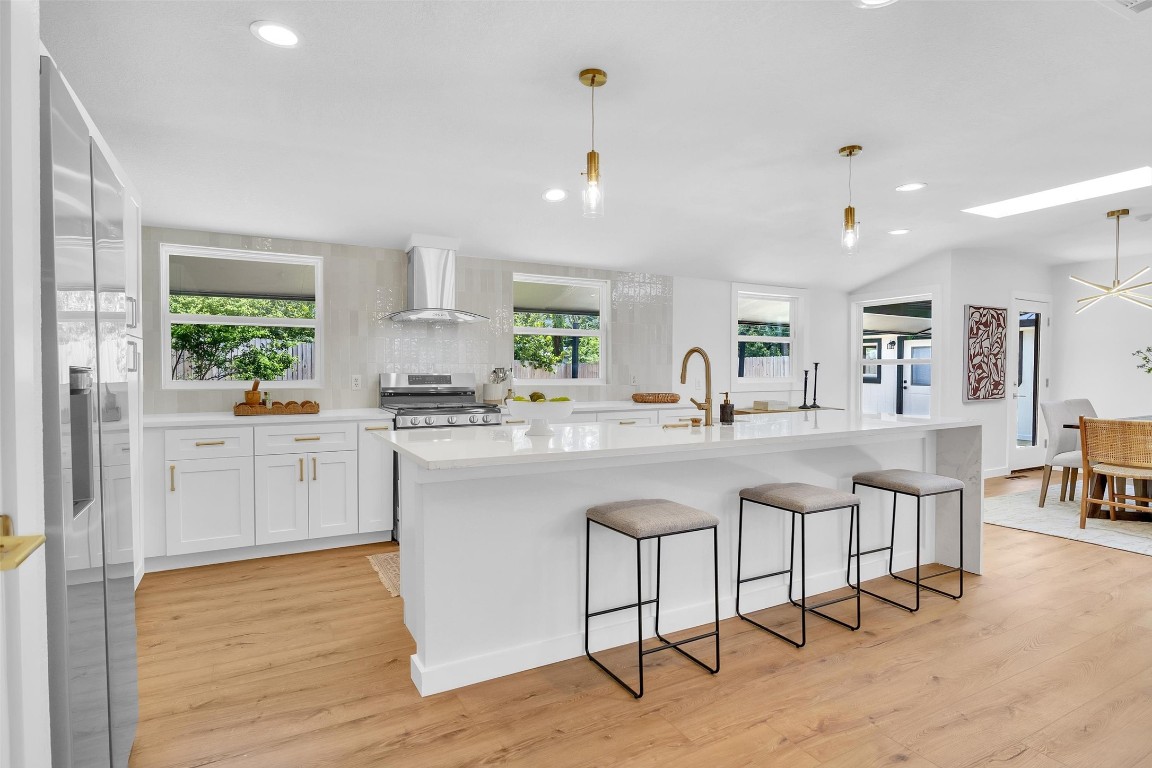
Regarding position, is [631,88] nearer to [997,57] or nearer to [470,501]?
[997,57]

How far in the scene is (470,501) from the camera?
2311 mm

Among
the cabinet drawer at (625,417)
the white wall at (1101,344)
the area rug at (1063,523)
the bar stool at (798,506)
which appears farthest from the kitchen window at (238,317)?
the white wall at (1101,344)

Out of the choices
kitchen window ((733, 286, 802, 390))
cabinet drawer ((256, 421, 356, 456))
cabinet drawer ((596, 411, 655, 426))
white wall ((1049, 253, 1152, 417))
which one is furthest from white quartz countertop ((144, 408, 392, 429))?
white wall ((1049, 253, 1152, 417))

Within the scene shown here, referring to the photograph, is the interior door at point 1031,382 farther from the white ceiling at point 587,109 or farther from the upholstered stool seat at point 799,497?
the upholstered stool seat at point 799,497

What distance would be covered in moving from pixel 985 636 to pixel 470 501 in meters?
A: 2.31

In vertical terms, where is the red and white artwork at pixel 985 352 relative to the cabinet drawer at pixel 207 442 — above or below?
above

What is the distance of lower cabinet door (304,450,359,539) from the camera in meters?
3.96

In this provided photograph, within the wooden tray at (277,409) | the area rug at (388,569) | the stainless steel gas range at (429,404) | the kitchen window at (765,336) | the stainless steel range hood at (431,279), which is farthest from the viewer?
the kitchen window at (765,336)

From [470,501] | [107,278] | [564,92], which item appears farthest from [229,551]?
[564,92]

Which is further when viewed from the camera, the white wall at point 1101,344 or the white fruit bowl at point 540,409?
the white wall at point 1101,344

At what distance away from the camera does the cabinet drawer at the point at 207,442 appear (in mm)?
3596

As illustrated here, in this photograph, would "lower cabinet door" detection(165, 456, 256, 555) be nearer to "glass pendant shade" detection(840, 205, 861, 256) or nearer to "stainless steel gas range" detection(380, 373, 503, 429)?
"stainless steel gas range" detection(380, 373, 503, 429)

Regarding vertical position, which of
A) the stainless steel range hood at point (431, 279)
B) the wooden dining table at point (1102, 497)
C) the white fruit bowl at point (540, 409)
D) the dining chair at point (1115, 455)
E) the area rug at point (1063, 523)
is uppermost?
the stainless steel range hood at point (431, 279)

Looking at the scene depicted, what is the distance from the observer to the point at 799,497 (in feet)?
8.60
